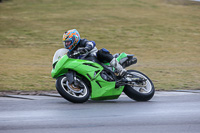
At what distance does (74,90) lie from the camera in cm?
669

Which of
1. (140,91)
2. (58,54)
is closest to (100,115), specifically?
(140,91)

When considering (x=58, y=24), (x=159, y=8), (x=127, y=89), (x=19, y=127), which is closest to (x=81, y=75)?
(x=127, y=89)

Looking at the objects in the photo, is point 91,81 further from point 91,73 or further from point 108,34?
point 108,34

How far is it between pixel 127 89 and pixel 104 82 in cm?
51

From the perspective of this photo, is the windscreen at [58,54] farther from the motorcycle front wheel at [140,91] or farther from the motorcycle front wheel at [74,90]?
the motorcycle front wheel at [140,91]

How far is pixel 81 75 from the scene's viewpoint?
6941 mm

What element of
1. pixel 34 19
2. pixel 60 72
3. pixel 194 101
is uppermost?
pixel 60 72

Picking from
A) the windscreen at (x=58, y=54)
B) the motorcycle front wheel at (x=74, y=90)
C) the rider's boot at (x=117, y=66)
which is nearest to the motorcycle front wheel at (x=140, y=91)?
the rider's boot at (x=117, y=66)

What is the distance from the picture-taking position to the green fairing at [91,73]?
6732 millimetres

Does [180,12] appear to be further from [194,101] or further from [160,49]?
[194,101]

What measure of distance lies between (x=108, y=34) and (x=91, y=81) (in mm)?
14698

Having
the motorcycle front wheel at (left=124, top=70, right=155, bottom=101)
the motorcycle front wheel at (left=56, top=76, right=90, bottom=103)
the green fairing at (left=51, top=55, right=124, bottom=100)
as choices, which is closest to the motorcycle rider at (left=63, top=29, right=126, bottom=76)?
the green fairing at (left=51, top=55, right=124, bottom=100)

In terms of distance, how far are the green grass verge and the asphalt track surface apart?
2.16 metres

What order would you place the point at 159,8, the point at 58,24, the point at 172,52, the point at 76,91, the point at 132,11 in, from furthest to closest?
the point at 159,8, the point at 132,11, the point at 58,24, the point at 172,52, the point at 76,91
